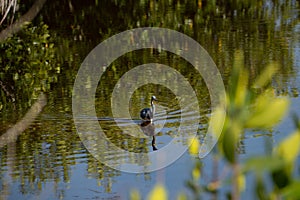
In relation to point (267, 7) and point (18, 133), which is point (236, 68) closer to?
point (18, 133)

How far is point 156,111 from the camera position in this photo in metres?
8.61

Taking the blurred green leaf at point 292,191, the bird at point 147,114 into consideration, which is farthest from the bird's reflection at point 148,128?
the blurred green leaf at point 292,191

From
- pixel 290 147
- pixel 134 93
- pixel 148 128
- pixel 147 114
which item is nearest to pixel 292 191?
pixel 290 147

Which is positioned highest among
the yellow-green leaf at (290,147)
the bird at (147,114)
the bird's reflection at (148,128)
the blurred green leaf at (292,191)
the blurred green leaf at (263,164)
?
the yellow-green leaf at (290,147)

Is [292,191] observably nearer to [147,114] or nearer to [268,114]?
[268,114]

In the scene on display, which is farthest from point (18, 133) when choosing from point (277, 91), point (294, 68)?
point (294, 68)

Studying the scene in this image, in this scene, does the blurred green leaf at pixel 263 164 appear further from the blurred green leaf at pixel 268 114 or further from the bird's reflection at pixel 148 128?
the bird's reflection at pixel 148 128

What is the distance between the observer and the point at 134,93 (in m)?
9.70

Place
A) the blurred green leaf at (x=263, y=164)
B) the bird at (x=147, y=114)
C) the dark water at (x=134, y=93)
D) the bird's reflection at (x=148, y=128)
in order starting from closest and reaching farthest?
the blurred green leaf at (x=263, y=164) → the dark water at (x=134, y=93) → the bird's reflection at (x=148, y=128) → the bird at (x=147, y=114)

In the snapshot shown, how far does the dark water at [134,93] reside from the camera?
6.80 m

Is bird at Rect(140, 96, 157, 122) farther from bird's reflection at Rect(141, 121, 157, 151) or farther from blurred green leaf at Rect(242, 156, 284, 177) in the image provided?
blurred green leaf at Rect(242, 156, 284, 177)

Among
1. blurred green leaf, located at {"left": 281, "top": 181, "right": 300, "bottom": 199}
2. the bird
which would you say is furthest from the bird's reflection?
blurred green leaf, located at {"left": 281, "top": 181, "right": 300, "bottom": 199}

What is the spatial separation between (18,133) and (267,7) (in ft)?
26.0

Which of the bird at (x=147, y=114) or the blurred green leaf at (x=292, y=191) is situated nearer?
the blurred green leaf at (x=292, y=191)
